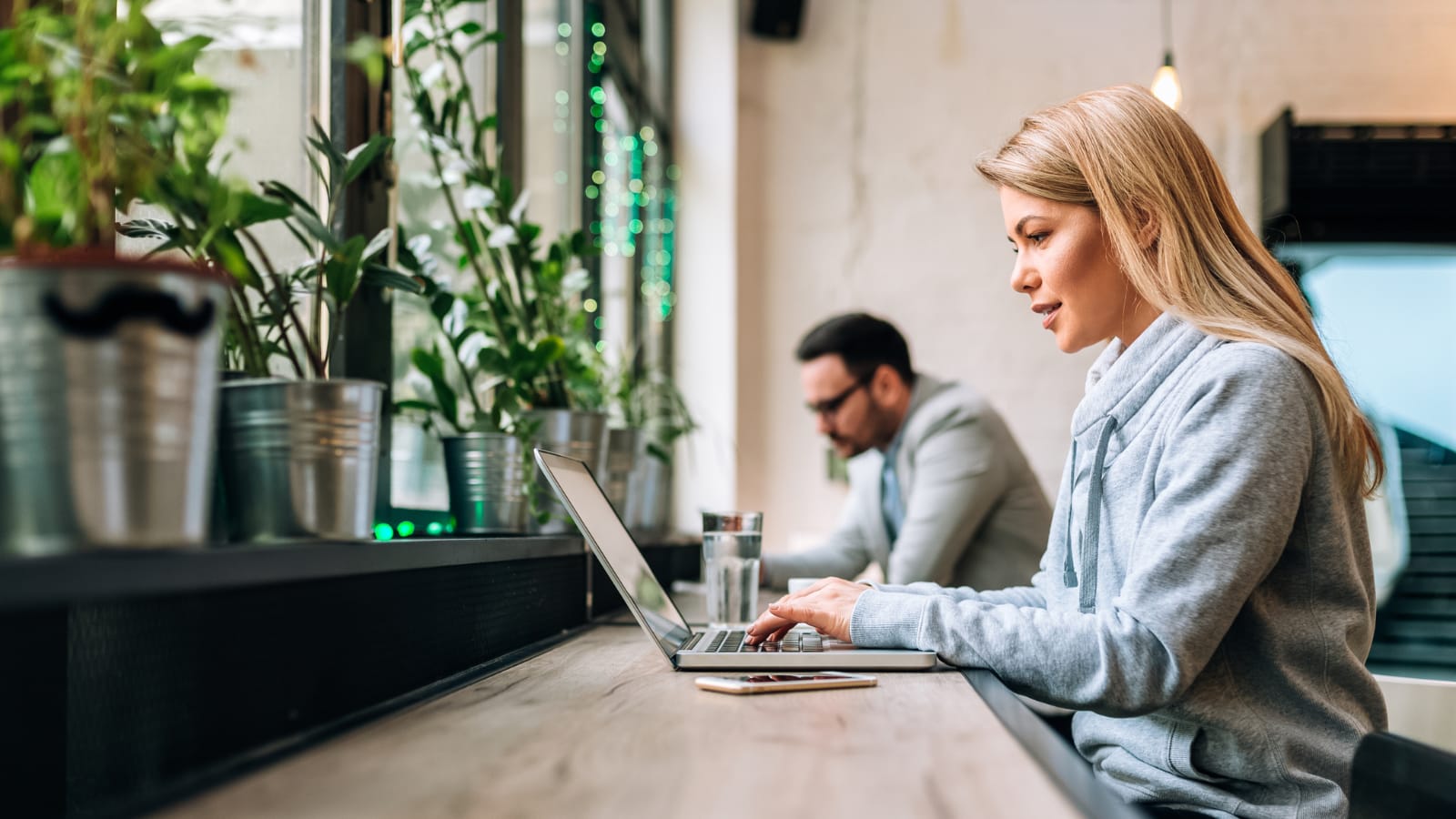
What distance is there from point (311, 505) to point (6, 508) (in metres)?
0.26

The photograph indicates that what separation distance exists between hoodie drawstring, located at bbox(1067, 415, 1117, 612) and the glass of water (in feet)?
1.66

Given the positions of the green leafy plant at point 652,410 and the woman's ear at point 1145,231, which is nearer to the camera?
the woman's ear at point 1145,231

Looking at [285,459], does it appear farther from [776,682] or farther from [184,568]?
[776,682]

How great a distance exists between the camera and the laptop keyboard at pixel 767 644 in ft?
4.24

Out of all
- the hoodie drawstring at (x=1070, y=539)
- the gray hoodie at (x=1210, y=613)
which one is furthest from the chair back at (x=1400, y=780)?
the hoodie drawstring at (x=1070, y=539)

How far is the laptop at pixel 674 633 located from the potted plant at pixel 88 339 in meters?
0.52

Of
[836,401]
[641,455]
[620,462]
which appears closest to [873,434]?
[836,401]

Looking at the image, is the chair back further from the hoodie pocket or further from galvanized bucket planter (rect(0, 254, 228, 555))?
galvanized bucket planter (rect(0, 254, 228, 555))

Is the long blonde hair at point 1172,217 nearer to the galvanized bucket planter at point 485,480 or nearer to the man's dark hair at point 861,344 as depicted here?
the galvanized bucket planter at point 485,480

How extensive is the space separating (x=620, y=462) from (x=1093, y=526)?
42.8 inches

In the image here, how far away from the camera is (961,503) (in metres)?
2.48

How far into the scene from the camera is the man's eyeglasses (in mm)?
2801

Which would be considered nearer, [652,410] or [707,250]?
[652,410]

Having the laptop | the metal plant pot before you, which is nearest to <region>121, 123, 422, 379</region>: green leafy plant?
the laptop
